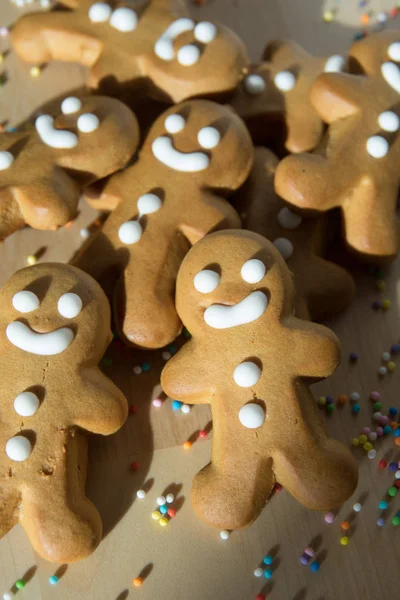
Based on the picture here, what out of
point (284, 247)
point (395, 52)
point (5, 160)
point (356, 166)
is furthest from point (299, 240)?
point (5, 160)

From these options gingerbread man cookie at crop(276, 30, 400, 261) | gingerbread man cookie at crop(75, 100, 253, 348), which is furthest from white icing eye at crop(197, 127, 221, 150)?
gingerbread man cookie at crop(276, 30, 400, 261)

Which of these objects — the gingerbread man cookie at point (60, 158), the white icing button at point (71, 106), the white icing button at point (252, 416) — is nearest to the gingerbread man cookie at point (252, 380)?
the white icing button at point (252, 416)

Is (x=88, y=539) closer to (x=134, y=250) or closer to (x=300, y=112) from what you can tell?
(x=134, y=250)

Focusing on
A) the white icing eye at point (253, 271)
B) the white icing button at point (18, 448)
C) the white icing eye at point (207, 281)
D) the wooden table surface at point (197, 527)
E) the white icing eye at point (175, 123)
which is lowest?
the wooden table surface at point (197, 527)

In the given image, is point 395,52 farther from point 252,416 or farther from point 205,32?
point 252,416

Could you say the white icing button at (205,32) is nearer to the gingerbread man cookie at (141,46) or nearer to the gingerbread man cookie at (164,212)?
the gingerbread man cookie at (141,46)
